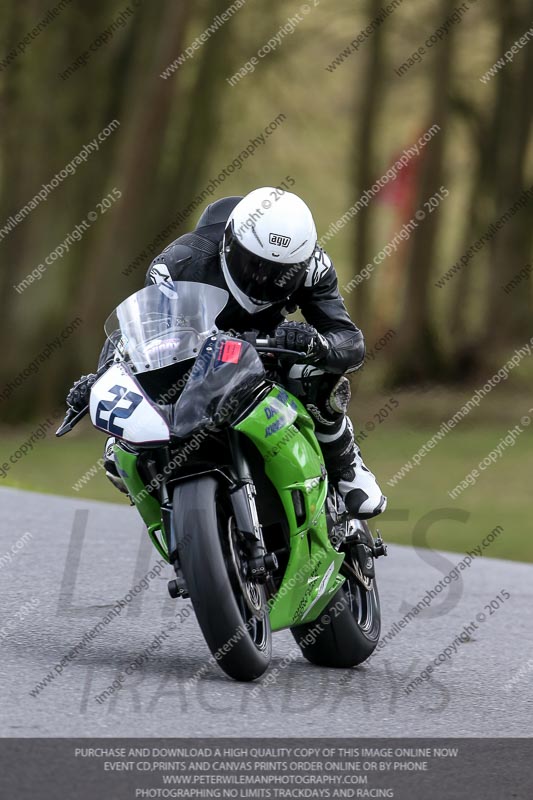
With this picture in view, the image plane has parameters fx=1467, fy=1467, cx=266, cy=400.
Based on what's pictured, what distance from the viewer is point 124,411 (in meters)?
5.04

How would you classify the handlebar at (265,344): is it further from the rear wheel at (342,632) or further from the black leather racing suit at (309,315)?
the rear wheel at (342,632)

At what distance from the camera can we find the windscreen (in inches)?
206

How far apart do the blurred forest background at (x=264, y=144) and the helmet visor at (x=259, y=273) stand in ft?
38.1

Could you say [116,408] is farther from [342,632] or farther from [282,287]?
[342,632]

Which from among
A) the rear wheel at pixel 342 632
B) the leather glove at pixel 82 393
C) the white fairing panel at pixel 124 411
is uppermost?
the white fairing panel at pixel 124 411

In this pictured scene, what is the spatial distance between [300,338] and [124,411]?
688mm

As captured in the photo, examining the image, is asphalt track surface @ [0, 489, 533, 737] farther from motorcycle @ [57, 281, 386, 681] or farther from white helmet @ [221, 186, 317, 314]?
white helmet @ [221, 186, 317, 314]

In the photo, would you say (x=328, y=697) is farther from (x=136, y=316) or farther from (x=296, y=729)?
(x=136, y=316)

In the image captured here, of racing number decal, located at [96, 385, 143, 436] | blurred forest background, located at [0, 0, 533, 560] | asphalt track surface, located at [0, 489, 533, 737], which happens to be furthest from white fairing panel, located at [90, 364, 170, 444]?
blurred forest background, located at [0, 0, 533, 560]

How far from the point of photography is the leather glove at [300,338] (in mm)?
5234

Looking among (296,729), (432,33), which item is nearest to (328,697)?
(296,729)

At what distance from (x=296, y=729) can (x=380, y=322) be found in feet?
89.1

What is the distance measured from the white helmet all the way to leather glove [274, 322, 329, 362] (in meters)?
0.19

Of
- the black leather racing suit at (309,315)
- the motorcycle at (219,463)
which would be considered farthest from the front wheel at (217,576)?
the black leather racing suit at (309,315)
